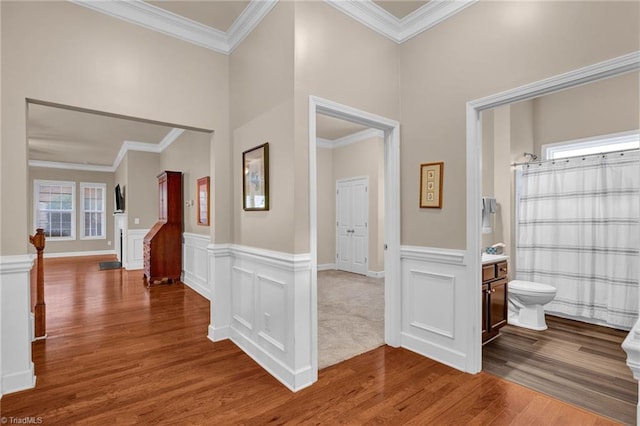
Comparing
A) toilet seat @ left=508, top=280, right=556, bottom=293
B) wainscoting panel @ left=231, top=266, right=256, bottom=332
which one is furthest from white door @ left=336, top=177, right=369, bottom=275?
wainscoting panel @ left=231, top=266, right=256, bottom=332

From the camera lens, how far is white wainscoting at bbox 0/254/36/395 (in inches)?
85.4

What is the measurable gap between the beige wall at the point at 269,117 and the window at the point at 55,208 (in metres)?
9.21

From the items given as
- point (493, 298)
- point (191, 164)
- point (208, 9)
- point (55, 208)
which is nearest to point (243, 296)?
point (493, 298)

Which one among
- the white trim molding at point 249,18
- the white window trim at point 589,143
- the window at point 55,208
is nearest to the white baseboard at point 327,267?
the white window trim at point 589,143

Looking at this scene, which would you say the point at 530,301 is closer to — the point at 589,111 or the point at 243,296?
the point at 589,111

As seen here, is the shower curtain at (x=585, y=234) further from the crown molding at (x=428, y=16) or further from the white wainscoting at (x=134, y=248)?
the white wainscoting at (x=134, y=248)

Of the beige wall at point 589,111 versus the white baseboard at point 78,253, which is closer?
the beige wall at point 589,111

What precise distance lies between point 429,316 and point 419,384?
59cm

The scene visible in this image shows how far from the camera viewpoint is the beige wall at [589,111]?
3.66 meters

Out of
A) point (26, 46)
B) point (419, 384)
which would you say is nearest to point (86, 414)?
point (419, 384)

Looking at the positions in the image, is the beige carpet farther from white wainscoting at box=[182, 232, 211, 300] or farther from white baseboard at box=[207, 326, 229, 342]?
white wainscoting at box=[182, 232, 211, 300]

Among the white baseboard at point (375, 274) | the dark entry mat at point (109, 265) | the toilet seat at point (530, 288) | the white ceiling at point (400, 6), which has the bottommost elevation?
the dark entry mat at point (109, 265)

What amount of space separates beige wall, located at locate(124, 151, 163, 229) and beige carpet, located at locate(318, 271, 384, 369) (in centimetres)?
431

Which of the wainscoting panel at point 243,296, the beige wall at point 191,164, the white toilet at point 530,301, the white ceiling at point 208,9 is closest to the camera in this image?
the white ceiling at point 208,9
